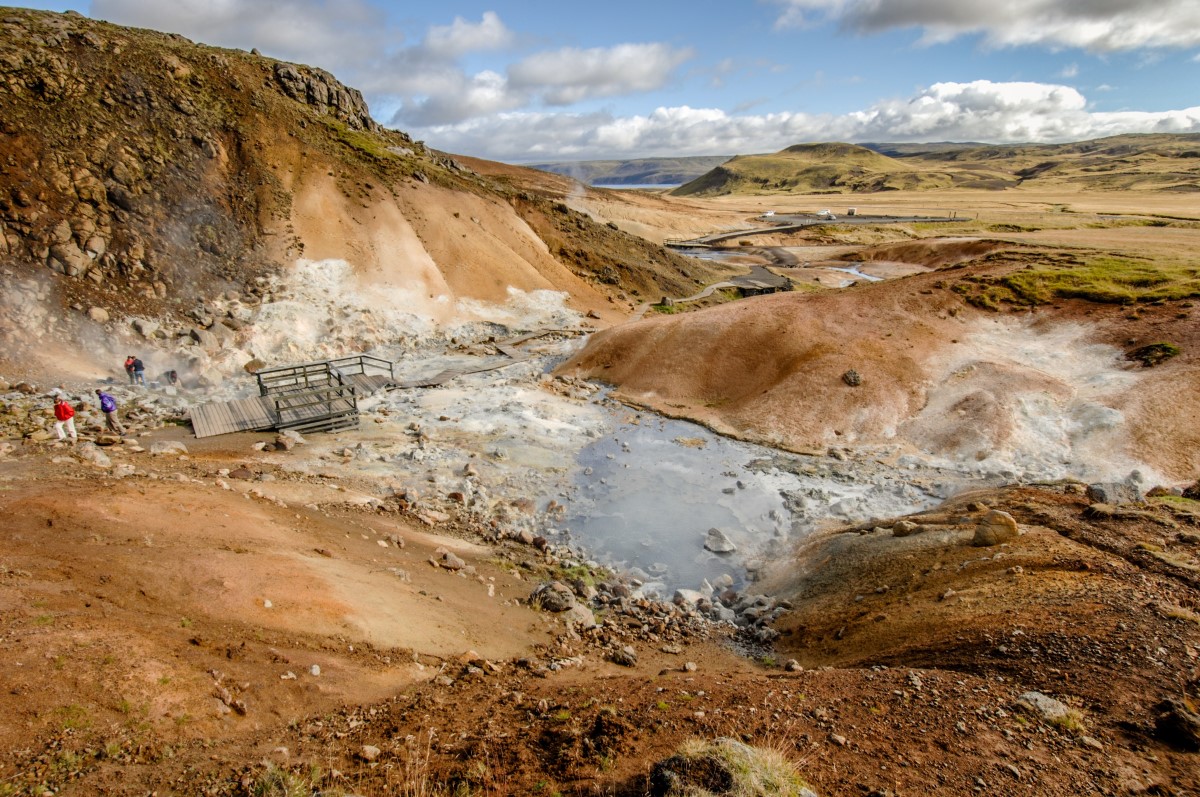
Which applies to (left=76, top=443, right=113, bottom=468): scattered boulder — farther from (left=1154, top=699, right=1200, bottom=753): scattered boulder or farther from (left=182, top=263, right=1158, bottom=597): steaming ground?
(left=1154, top=699, right=1200, bottom=753): scattered boulder

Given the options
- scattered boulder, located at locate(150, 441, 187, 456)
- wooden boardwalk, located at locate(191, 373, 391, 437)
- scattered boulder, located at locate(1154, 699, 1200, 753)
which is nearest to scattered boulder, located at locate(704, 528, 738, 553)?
Result: scattered boulder, located at locate(1154, 699, 1200, 753)

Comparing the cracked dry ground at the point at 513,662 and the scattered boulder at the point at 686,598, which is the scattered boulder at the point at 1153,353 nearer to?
the cracked dry ground at the point at 513,662

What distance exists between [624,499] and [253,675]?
527 inches

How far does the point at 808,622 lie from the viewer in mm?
14195

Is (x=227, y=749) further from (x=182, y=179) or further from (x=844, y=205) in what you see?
(x=844, y=205)

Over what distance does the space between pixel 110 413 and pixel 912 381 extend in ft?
100

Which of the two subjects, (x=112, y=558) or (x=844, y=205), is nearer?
(x=112, y=558)

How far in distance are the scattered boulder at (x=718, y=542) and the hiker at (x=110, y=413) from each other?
65.1 ft

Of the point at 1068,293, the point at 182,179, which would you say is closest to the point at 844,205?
the point at 1068,293

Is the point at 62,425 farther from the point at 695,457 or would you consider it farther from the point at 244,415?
the point at 695,457

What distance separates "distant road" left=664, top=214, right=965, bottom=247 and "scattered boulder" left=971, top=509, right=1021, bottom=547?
81526 mm

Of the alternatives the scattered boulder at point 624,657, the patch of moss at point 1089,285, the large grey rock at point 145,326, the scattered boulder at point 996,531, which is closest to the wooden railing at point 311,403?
the large grey rock at point 145,326

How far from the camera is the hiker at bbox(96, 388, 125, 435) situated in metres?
20.3

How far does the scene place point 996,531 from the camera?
14266mm
